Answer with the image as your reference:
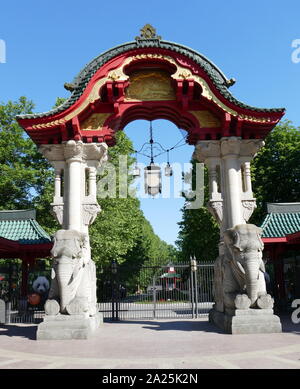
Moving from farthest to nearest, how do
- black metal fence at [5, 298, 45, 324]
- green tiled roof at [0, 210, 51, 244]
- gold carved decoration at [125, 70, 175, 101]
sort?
green tiled roof at [0, 210, 51, 244] < black metal fence at [5, 298, 45, 324] < gold carved decoration at [125, 70, 175, 101]

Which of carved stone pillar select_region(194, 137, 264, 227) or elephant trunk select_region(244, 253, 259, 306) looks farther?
carved stone pillar select_region(194, 137, 264, 227)

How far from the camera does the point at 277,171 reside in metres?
27.6

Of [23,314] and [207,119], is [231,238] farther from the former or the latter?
[23,314]

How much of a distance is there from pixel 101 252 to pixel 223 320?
14279 millimetres

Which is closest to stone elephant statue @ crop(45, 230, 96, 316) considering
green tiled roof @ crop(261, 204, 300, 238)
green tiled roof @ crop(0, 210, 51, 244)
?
green tiled roof @ crop(0, 210, 51, 244)

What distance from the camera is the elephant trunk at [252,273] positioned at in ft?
32.1

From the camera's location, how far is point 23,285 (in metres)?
17.8

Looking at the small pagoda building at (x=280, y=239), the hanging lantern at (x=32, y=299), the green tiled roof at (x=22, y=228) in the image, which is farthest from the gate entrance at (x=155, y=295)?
the green tiled roof at (x=22, y=228)

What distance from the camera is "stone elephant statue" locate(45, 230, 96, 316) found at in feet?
32.5

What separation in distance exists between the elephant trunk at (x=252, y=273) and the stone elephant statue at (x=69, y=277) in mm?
4584

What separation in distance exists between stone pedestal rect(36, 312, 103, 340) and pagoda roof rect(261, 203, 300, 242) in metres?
9.23

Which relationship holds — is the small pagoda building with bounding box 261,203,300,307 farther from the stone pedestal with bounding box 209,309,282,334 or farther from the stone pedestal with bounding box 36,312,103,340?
the stone pedestal with bounding box 36,312,103,340
